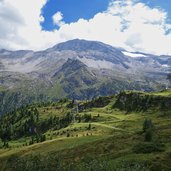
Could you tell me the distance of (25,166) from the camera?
10438 cm

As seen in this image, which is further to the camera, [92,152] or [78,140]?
[78,140]

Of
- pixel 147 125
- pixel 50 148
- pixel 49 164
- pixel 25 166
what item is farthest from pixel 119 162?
pixel 50 148

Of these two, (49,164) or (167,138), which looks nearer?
(49,164)

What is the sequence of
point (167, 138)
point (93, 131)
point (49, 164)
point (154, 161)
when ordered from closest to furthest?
point (154, 161)
point (49, 164)
point (167, 138)
point (93, 131)

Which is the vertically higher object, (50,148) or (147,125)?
(147,125)

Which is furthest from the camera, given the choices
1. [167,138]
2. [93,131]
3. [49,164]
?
[93,131]

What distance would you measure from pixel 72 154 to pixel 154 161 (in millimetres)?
41181

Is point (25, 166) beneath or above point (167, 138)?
beneath

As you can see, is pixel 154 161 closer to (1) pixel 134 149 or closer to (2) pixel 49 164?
(1) pixel 134 149

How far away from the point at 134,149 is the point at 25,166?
32.7m

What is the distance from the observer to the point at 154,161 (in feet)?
282

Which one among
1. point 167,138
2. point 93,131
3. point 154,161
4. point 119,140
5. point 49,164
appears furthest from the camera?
point 93,131

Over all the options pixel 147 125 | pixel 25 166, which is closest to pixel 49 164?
pixel 25 166

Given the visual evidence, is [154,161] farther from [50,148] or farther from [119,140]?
[50,148]
